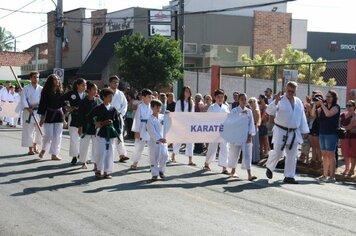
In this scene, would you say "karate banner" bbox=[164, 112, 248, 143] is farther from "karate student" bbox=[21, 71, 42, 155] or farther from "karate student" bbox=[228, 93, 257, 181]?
"karate student" bbox=[21, 71, 42, 155]

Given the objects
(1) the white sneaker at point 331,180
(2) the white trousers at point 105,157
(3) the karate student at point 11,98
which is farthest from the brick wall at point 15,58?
(1) the white sneaker at point 331,180

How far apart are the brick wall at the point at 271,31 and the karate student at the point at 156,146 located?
28970 mm

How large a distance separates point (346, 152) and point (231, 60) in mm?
26011

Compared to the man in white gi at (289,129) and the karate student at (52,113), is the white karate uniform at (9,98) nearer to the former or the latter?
the karate student at (52,113)

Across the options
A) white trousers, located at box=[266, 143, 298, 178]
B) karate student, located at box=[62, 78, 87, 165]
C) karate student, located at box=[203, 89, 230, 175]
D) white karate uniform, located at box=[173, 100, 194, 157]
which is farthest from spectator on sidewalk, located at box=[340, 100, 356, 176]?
karate student, located at box=[62, 78, 87, 165]

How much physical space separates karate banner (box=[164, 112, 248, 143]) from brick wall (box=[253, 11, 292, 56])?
87.8ft

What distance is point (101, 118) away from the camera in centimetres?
1111

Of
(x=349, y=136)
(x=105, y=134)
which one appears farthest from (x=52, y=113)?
(x=349, y=136)

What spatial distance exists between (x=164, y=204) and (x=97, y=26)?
3136cm

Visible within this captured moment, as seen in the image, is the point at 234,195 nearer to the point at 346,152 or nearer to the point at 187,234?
the point at 187,234

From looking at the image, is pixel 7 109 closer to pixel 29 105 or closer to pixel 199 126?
pixel 29 105

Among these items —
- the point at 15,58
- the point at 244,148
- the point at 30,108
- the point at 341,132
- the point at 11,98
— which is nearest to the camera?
the point at 244,148

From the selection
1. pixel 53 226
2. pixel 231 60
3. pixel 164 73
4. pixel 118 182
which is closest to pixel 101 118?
pixel 118 182

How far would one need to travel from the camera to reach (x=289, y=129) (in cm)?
1173
